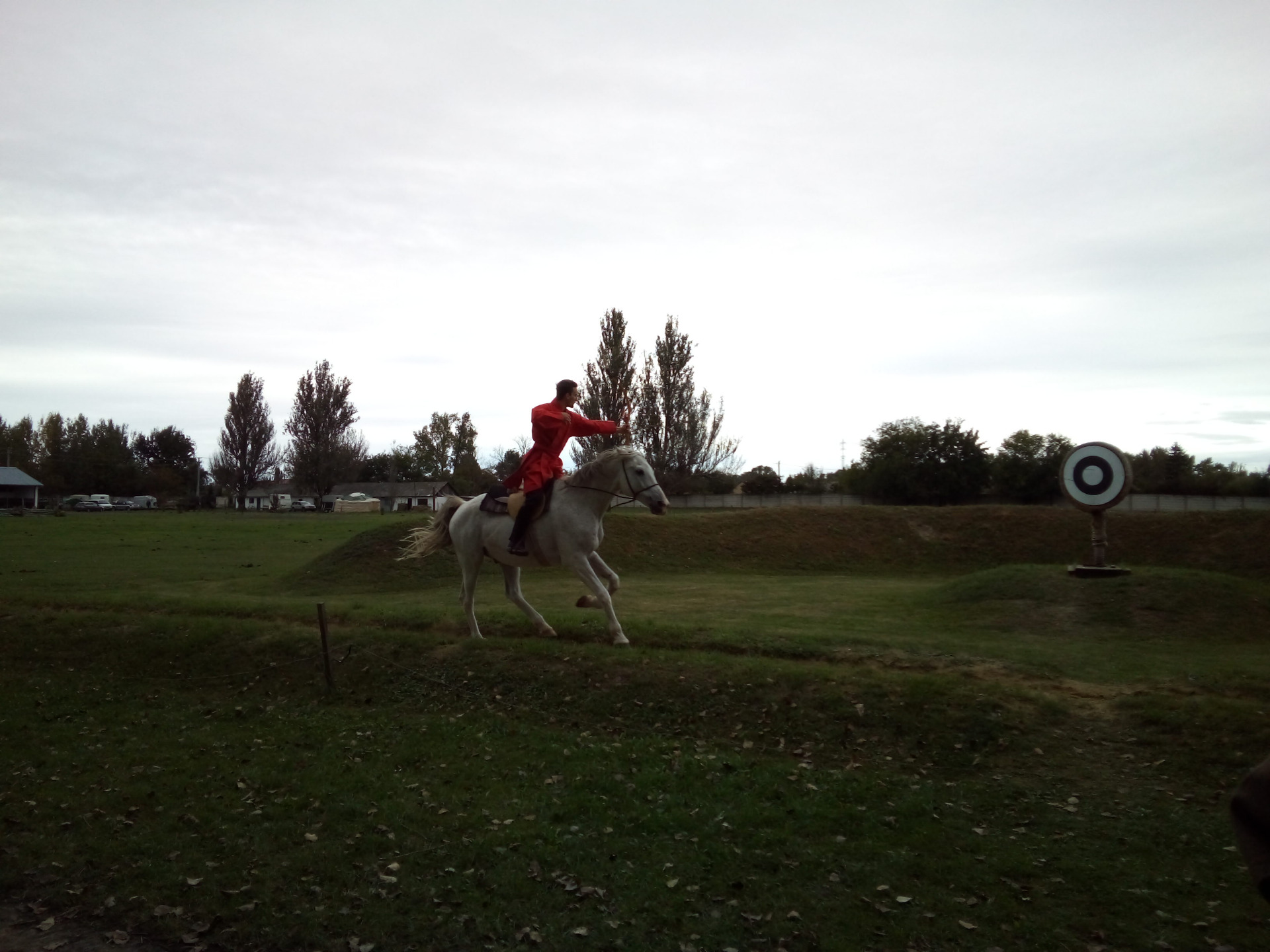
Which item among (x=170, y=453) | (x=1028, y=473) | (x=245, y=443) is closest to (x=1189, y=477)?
(x=1028, y=473)

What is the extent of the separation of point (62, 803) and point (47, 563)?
22.8 m

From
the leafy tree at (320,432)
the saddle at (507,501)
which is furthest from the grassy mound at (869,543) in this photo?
the leafy tree at (320,432)

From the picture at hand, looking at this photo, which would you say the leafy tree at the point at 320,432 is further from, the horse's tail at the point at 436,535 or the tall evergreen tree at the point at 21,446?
the horse's tail at the point at 436,535

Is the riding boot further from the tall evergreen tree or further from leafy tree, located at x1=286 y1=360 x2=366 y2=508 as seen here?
the tall evergreen tree

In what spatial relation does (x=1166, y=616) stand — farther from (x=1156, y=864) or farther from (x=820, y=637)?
(x=1156, y=864)

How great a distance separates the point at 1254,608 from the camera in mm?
17109

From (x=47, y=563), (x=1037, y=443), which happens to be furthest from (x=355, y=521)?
(x=1037, y=443)

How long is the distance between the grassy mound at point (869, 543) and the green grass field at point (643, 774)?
887 centimetres

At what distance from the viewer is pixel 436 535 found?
15.4 meters

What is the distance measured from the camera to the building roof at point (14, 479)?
353 feet

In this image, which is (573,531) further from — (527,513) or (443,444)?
(443,444)

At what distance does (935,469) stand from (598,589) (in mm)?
43067

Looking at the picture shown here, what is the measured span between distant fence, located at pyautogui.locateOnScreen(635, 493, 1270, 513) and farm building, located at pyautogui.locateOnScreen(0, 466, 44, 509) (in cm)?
8804

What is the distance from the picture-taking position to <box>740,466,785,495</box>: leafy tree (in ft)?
230
